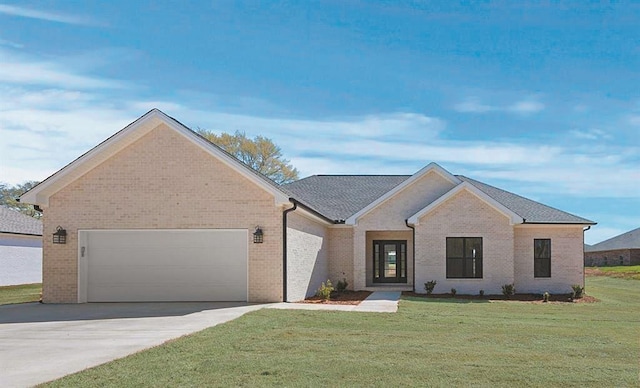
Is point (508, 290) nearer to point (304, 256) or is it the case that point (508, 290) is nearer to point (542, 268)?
point (542, 268)

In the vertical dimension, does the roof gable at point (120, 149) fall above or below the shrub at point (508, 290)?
above

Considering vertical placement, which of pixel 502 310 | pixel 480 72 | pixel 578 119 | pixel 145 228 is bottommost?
pixel 502 310

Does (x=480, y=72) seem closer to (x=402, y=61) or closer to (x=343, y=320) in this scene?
(x=402, y=61)

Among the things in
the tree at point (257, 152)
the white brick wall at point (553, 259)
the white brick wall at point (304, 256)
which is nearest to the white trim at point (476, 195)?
the white brick wall at point (553, 259)

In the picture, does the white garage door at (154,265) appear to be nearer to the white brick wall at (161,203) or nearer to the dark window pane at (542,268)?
the white brick wall at (161,203)

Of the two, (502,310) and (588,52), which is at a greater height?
(588,52)

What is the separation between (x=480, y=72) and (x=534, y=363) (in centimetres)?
1344

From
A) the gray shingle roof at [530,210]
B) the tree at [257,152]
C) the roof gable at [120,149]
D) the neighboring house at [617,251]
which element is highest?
the tree at [257,152]

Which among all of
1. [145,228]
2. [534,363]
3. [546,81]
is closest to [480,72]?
[546,81]

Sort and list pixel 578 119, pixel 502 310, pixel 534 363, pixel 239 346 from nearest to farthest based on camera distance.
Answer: pixel 534 363 < pixel 239 346 < pixel 502 310 < pixel 578 119

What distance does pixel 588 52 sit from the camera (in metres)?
19.8

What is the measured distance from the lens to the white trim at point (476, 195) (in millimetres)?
23844

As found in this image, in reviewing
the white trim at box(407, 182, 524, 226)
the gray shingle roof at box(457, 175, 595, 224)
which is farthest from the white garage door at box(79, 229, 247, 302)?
the gray shingle roof at box(457, 175, 595, 224)

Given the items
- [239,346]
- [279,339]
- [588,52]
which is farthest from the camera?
[588,52]
